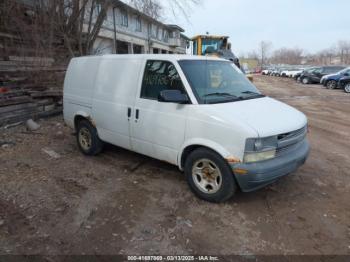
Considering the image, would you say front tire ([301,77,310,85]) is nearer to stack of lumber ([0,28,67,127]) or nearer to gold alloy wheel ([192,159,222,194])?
stack of lumber ([0,28,67,127])

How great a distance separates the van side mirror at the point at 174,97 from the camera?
12.1 feet

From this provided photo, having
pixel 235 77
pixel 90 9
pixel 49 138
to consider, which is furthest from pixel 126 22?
pixel 235 77

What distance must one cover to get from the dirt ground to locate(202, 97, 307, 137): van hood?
3.48ft

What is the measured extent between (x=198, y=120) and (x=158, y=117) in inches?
28.3

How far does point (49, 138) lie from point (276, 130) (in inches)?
216

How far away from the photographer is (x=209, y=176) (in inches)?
148

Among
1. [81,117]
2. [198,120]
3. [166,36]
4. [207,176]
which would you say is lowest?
[207,176]

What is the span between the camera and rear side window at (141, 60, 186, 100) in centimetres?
399

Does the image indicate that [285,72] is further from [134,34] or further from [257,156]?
[257,156]

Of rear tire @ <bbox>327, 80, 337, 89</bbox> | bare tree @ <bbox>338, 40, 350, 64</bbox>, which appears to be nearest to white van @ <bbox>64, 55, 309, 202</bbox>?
rear tire @ <bbox>327, 80, 337, 89</bbox>

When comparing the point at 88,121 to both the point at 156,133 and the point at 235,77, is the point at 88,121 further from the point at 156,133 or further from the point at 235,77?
the point at 235,77

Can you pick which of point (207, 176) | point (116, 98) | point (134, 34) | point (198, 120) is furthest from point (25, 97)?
point (134, 34)

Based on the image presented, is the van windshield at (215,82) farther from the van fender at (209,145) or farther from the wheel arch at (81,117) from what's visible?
the wheel arch at (81,117)

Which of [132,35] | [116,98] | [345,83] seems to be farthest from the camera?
[132,35]
